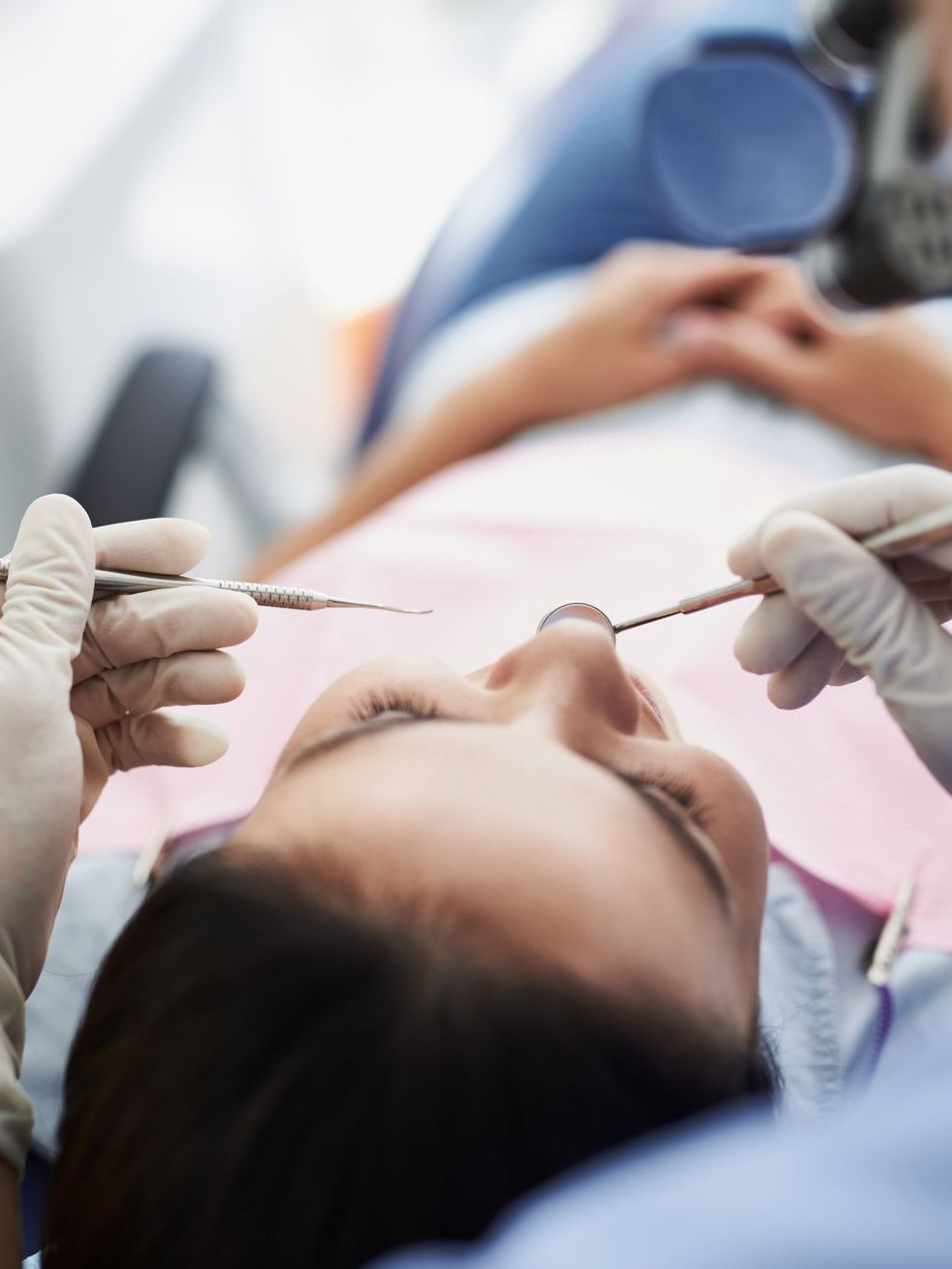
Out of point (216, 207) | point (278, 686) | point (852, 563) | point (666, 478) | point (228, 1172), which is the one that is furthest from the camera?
point (216, 207)

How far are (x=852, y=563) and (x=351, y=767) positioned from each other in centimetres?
27

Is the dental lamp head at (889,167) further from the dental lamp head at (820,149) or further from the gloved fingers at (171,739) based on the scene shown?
the gloved fingers at (171,739)

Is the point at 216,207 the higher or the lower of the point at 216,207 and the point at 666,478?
the higher

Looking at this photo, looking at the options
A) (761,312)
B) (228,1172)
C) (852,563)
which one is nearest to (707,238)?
(761,312)

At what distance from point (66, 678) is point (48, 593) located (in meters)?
0.05

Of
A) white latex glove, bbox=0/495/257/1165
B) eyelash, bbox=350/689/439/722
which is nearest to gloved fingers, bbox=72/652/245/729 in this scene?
white latex glove, bbox=0/495/257/1165

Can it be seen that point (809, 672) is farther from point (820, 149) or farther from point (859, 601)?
point (820, 149)

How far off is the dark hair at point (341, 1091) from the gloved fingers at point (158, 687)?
171 millimetres

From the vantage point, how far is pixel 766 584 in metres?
0.65

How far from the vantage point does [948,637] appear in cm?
63

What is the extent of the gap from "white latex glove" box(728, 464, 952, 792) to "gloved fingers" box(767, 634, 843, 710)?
3cm

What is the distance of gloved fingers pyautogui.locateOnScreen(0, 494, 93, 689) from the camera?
629 millimetres

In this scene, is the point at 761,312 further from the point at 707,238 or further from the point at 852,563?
the point at 852,563

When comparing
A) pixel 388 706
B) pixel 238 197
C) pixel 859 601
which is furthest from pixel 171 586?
pixel 238 197
